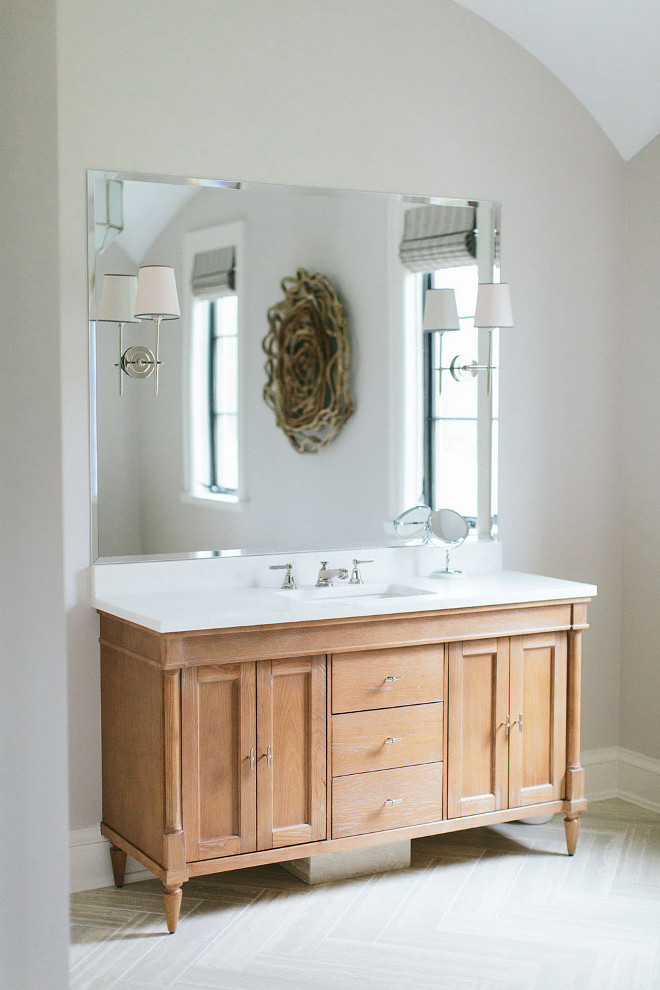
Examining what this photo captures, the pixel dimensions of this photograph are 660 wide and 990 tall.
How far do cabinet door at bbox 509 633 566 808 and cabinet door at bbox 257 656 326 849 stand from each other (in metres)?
0.67

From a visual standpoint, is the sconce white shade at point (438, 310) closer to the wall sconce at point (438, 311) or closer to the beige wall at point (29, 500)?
the wall sconce at point (438, 311)

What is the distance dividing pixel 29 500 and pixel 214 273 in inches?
107

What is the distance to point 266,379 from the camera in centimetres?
323

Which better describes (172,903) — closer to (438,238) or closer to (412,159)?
(438,238)

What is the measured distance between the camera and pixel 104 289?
2.96 meters

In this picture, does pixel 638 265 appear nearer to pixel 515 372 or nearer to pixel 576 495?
pixel 515 372

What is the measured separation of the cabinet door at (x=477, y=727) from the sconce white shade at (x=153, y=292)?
1355 millimetres

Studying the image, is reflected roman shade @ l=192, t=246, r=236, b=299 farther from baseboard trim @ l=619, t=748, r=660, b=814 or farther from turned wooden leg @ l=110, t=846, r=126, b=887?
baseboard trim @ l=619, t=748, r=660, b=814

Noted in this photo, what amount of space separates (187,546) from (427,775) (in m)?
1.03

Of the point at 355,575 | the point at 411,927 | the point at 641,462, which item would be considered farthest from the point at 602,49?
the point at 411,927

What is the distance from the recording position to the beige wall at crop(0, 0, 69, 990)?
1.67ft

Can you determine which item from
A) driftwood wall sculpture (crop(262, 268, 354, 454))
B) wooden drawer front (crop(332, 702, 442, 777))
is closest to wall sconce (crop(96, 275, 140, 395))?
driftwood wall sculpture (crop(262, 268, 354, 454))

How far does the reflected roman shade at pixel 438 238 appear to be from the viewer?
135 inches

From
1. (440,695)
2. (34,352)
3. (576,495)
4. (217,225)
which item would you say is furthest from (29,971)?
(576,495)
